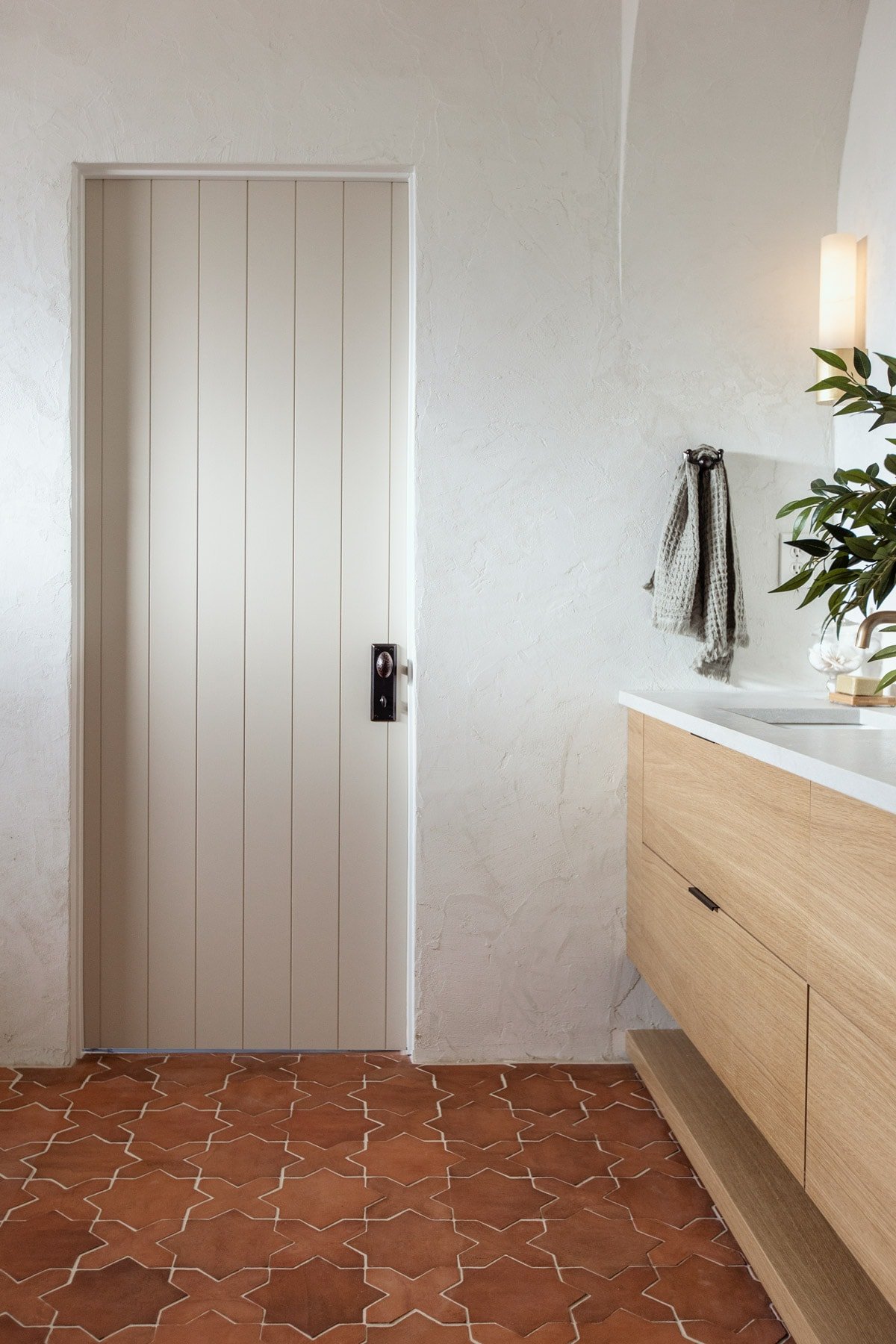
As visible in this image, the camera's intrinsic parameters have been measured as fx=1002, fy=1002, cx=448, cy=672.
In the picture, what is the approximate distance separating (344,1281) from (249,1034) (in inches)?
38.3

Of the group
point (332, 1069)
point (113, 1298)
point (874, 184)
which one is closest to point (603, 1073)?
point (332, 1069)

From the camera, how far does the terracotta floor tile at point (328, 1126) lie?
2100mm

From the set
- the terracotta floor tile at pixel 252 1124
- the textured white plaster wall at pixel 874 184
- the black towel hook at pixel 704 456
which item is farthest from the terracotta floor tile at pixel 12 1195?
the textured white plaster wall at pixel 874 184

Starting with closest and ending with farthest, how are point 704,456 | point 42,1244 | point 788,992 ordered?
point 788,992 < point 42,1244 < point 704,456

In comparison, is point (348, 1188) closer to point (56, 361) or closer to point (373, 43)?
point (56, 361)

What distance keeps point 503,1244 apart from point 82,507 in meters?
1.89

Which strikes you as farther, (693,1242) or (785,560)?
(785,560)

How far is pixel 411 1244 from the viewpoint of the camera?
1749mm

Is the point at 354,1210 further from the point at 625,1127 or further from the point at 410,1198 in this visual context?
the point at 625,1127

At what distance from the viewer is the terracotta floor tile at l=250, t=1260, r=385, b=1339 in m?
1.56

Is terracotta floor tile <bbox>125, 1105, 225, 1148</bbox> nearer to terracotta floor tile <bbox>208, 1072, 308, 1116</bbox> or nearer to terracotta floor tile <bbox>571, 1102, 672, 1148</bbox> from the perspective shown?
terracotta floor tile <bbox>208, 1072, 308, 1116</bbox>

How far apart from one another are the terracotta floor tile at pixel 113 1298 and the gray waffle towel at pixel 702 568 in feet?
5.50

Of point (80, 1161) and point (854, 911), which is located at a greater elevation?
point (854, 911)

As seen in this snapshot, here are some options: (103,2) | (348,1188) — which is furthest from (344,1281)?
(103,2)
